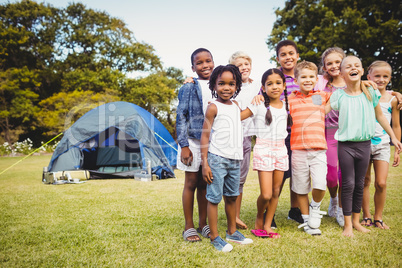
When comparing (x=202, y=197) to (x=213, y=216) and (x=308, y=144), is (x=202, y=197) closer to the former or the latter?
(x=213, y=216)

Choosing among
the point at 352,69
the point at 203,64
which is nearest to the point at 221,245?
the point at 203,64

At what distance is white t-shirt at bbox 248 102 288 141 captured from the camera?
2338 millimetres

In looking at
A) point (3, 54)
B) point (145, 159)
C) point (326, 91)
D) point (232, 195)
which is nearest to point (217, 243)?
point (232, 195)

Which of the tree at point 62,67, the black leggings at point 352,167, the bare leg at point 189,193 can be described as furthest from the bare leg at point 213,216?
the tree at point 62,67

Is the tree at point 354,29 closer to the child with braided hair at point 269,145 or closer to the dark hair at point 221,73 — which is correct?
the child with braided hair at point 269,145

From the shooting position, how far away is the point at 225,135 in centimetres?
214

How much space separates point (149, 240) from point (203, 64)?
1.59 meters

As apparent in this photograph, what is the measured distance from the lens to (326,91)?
2.75 m

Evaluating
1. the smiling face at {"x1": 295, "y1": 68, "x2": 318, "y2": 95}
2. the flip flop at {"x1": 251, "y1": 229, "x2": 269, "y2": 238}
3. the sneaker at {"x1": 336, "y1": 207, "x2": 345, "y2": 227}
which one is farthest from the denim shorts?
the sneaker at {"x1": 336, "y1": 207, "x2": 345, "y2": 227}

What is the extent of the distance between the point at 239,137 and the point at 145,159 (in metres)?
4.26

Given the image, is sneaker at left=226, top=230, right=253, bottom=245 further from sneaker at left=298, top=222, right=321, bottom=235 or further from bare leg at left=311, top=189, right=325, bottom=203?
bare leg at left=311, top=189, right=325, bottom=203

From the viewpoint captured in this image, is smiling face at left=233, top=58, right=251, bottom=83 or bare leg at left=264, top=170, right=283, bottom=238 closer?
bare leg at left=264, top=170, right=283, bottom=238

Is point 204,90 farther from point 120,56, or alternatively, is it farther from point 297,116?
point 120,56

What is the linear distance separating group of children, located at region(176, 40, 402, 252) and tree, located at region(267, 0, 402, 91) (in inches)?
510
